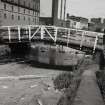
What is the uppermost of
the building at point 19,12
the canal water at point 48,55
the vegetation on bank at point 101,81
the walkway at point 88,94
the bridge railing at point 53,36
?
the building at point 19,12

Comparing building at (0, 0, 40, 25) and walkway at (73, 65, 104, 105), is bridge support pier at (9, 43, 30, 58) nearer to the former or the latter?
building at (0, 0, 40, 25)

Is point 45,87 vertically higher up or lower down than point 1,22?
lower down

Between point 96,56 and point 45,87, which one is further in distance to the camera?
point 96,56

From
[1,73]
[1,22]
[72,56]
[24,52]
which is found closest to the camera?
[1,73]

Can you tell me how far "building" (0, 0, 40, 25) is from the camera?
37.9 metres

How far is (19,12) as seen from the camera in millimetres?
45438

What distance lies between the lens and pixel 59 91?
10617 millimetres

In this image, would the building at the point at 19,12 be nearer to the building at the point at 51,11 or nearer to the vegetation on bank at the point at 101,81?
the building at the point at 51,11

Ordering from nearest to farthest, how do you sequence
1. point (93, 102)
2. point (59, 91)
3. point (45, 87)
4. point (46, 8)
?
point (93, 102), point (59, 91), point (45, 87), point (46, 8)

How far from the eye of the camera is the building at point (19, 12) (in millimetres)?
37947

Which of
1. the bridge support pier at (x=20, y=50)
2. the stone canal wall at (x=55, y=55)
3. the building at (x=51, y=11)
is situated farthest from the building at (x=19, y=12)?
the stone canal wall at (x=55, y=55)

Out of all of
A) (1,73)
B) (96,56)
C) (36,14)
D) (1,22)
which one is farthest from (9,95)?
(36,14)

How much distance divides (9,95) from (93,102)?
5.85 m

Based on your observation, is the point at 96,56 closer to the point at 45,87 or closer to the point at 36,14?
the point at 45,87
